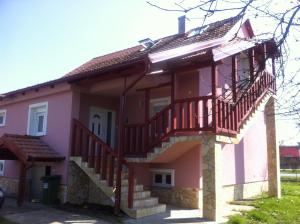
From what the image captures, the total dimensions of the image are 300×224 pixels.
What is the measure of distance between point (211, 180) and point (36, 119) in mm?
8260

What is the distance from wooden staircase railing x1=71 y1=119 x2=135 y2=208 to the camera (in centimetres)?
1012

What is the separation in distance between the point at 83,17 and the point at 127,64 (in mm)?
4112

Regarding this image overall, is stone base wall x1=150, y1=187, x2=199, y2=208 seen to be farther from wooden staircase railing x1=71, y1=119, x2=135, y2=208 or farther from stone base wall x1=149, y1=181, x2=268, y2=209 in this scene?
wooden staircase railing x1=71, y1=119, x2=135, y2=208

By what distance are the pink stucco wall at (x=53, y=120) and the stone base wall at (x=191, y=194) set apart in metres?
3.44

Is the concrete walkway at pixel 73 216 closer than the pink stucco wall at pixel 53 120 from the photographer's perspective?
Yes

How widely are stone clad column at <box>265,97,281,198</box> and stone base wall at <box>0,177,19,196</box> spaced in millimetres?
10410

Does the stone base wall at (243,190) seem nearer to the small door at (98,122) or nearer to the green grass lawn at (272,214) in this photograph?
the green grass lawn at (272,214)

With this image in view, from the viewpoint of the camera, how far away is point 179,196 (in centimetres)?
1183

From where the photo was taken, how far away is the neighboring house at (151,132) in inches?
392

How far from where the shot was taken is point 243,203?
1270 cm

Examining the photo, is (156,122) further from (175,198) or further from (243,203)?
(243,203)

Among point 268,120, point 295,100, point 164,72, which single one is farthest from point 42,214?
point 268,120

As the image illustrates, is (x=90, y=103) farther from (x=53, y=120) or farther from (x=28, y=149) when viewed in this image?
(x=28, y=149)

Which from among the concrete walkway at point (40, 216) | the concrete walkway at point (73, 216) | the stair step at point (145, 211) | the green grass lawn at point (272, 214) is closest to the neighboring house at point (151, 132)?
the stair step at point (145, 211)
